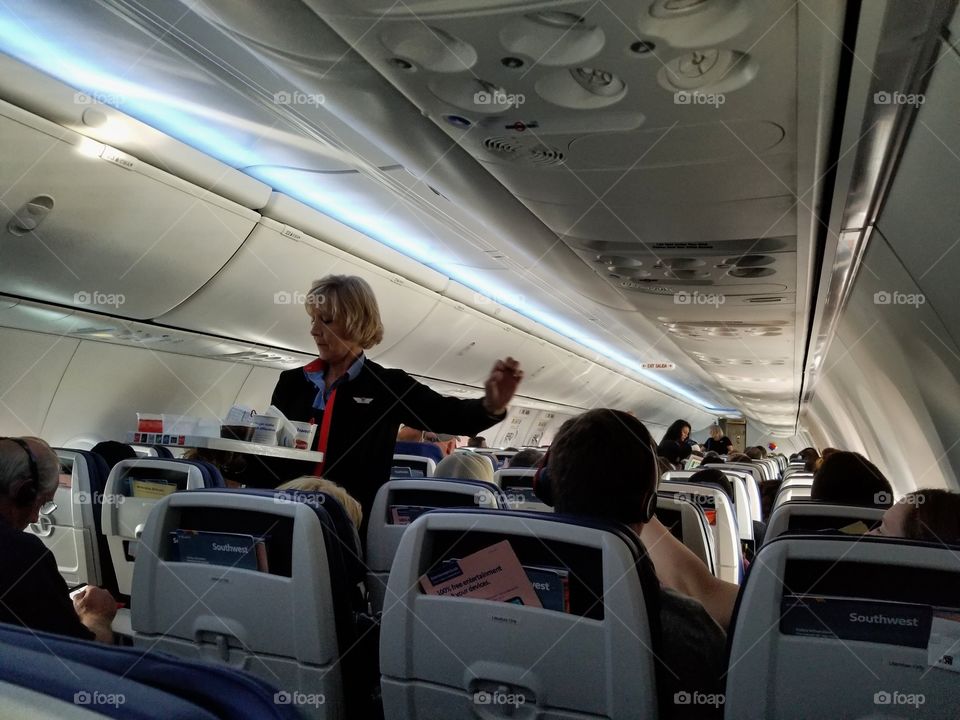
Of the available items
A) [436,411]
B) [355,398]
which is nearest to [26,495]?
[355,398]

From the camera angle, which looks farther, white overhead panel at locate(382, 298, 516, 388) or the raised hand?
white overhead panel at locate(382, 298, 516, 388)

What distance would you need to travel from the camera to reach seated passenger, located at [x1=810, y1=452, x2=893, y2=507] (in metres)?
3.84

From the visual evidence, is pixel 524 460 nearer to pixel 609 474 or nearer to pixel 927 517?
pixel 927 517

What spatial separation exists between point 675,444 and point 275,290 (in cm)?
639

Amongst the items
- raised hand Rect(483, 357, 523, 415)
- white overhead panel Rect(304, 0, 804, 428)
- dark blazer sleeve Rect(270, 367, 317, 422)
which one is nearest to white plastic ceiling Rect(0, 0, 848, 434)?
white overhead panel Rect(304, 0, 804, 428)

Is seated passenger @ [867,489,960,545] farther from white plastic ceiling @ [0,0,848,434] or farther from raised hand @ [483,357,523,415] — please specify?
white plastic ceiling @ [0,0,848,434]

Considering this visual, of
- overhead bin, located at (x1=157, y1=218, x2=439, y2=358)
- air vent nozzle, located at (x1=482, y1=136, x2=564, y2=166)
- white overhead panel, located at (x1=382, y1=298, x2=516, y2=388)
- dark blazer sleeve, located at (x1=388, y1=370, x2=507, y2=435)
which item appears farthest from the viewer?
white overhead panel, located at (x1=382, y1=298, x2=516, y2=388)

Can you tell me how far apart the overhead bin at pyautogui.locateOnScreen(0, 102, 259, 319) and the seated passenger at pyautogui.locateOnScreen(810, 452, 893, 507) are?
13.8ft

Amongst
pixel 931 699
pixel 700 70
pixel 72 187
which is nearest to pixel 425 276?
pixel 72 187

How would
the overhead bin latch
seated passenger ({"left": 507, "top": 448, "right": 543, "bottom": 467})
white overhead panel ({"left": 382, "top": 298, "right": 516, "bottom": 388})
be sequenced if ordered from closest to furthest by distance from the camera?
the overhead bin latch, seated passenger ({"left": 507, "top": 448, "right": 543, "bottom": 467}), white overhead panel ({"left": 382, "top": 298, "right": 516, "bottom": 388})

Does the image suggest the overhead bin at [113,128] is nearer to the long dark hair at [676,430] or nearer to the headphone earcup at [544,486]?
the headphone earcup at [544,486]

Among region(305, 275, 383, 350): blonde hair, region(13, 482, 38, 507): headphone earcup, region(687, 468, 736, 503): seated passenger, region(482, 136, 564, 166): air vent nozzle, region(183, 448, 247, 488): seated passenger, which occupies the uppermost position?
region(482, 136, 564, 166): air vent nozzle

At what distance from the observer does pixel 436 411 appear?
9.41 feet

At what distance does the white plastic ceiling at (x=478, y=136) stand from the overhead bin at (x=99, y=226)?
0.07 metres
